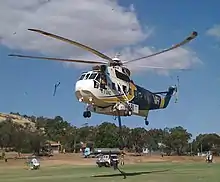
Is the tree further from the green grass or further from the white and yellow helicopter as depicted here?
the white and yellow helicopter

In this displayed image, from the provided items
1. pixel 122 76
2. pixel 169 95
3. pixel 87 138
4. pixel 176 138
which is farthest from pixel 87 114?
pixel 176 138

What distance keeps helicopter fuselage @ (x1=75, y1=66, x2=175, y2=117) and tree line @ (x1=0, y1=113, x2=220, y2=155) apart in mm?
59629

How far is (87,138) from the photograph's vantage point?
6245 inches

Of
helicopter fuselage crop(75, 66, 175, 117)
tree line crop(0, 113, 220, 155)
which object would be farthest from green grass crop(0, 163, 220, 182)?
tree line crop(0, 113, 220, 155)

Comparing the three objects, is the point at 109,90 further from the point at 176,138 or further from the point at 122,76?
the point at 176,138

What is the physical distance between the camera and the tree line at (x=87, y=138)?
136500 millimetres

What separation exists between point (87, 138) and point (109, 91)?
114 m

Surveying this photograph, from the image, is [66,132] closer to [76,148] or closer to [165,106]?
[76,148]

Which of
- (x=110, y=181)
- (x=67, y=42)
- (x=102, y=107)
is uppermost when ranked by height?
(x=67, y=42)

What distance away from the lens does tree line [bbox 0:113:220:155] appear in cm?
13650

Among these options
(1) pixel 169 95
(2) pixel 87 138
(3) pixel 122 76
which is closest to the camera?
(3) pixel 122 76

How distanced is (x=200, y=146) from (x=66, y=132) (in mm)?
53661

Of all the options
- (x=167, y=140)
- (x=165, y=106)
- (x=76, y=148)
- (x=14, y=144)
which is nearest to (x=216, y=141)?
(x=167, y=140)

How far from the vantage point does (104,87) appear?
45.3 m
